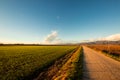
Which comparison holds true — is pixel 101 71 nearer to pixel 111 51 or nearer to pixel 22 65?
pixel 22 65

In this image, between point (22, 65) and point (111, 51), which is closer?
point (22, 65)

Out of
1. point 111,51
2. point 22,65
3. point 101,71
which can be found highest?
point 111,51

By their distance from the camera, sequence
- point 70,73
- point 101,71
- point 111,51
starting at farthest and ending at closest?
point 111,51
point 101,71
point 70,73

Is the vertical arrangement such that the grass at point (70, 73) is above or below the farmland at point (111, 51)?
below

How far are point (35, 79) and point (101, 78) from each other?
567 centimetres

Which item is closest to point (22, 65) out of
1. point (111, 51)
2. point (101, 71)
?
point (101, 71)

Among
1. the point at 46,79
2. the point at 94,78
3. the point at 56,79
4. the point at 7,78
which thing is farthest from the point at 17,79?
the point at 94,78

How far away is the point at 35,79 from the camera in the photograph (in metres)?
10.8

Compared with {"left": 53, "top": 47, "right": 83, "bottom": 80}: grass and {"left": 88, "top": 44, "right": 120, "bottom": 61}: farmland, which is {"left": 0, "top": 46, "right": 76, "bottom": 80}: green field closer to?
{"left": 53, "top": 47, "right": 83, "bottom": 80}: grass

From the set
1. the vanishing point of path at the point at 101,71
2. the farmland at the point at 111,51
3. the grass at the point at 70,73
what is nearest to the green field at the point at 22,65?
the grass at the point at 70,73

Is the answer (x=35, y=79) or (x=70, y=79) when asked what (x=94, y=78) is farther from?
(x=35, y=79)

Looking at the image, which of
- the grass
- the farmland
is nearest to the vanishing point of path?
the grass

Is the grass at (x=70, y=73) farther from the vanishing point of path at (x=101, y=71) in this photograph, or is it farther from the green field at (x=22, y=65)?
the green field at (x=22, y=65)

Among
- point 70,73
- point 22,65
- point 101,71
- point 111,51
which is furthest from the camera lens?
point 111,51
